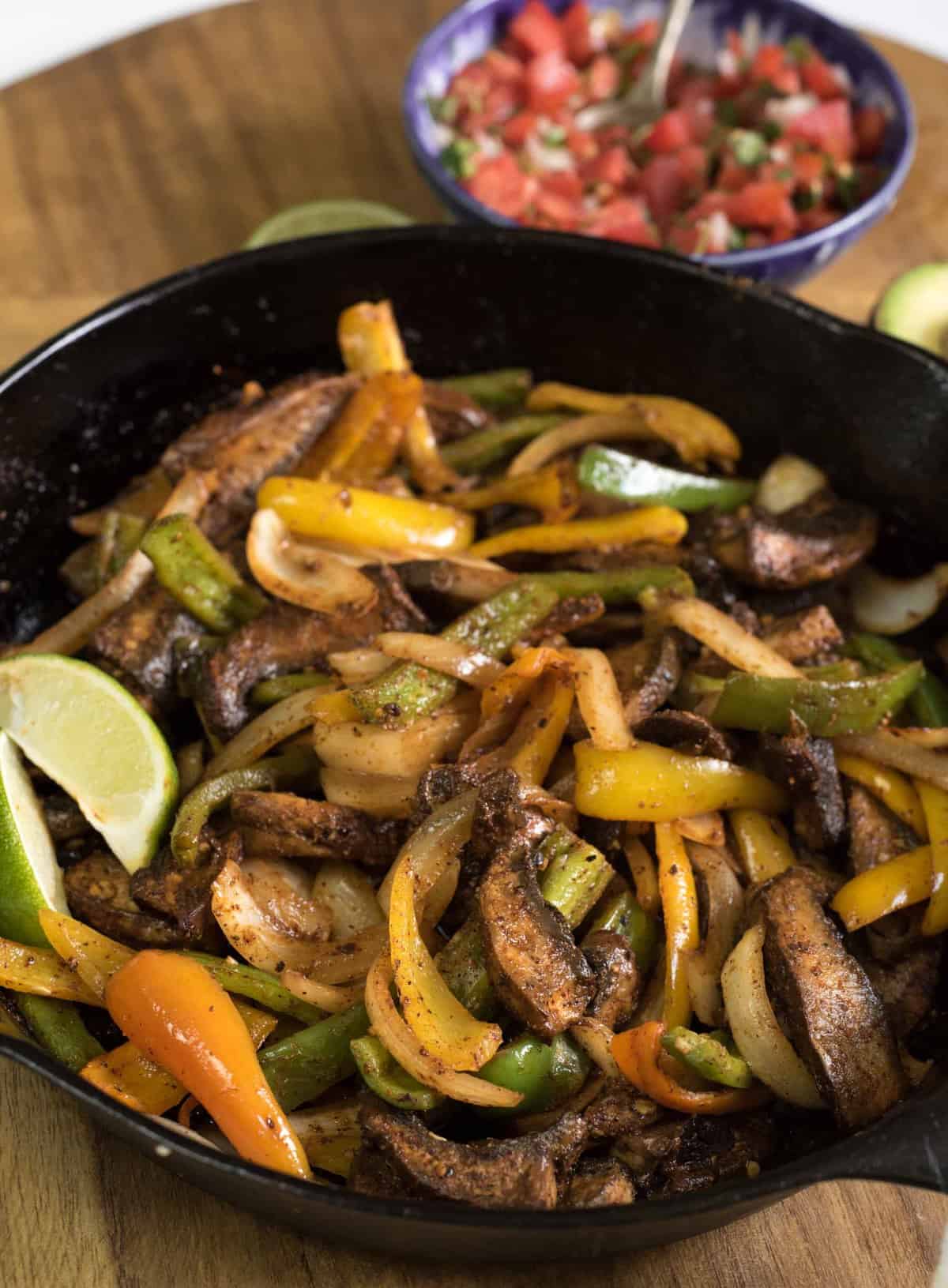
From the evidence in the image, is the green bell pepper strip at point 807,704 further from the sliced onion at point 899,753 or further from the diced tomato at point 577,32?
the diced tomato at point 577,32

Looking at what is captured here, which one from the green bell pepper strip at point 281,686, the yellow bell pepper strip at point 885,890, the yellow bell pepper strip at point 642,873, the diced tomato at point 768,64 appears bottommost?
the yellow bell pepper strip at point 885,890

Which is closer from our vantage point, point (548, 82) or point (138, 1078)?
point (138, 1078)

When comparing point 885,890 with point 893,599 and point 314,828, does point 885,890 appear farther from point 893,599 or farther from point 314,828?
point 314,828

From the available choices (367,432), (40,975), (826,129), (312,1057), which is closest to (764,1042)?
(312,1057)

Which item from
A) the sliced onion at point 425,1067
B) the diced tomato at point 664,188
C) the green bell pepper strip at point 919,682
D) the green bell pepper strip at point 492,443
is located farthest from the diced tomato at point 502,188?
the sliced onion at point 425,1067

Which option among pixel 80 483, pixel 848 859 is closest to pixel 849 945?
pixel 848 859

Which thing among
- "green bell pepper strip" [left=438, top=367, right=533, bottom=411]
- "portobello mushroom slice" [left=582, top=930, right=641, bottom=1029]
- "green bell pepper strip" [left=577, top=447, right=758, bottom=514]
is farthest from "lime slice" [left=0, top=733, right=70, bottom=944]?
"green bell pepper strip" [left=438, top=367, right=533, bottom=411]

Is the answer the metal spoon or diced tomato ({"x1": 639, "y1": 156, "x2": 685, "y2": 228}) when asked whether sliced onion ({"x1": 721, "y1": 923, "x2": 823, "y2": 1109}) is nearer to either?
diced tomato ({"x1": 639, "y1": 156, "x2": 685, "y2": 228})
